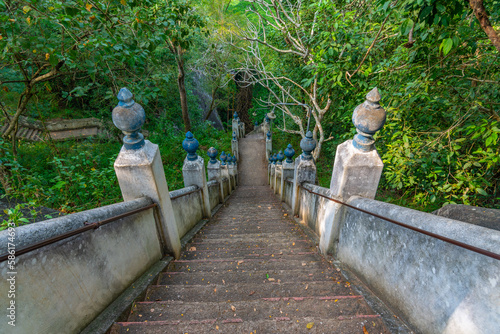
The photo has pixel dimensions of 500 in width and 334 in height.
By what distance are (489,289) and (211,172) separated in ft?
23.3

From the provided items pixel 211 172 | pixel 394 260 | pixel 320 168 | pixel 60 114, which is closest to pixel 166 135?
pixel 60 114

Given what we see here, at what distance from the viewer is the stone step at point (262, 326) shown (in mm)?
1589

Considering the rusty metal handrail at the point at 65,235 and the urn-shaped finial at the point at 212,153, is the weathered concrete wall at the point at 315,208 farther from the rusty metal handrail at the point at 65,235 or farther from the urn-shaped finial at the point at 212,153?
the urn-shaped finial at the point at 212,153

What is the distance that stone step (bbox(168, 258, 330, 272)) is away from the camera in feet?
8.66

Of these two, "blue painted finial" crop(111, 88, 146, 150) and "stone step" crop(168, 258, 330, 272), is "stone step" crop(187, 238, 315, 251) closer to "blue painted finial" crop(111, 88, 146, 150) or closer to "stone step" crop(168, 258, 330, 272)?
"stone step" crop(168, 258, 330, 272)

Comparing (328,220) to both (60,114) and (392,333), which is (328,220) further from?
(60,114)

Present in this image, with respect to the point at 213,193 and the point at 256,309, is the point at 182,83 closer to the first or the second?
the point at 213,193

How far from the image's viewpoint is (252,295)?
7.00 ft

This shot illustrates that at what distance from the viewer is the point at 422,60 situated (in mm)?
3301

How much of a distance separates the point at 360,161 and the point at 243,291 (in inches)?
77.3

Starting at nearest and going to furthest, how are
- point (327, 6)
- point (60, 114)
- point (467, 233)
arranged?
point (467, 233) < point (327, 6) < point (60, 114)

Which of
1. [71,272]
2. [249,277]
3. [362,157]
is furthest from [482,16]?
[71,272]

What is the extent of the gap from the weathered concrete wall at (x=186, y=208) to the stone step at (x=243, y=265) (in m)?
0.79

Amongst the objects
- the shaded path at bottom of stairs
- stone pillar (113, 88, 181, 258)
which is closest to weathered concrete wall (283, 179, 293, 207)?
the shaded path at bottom of stairs
